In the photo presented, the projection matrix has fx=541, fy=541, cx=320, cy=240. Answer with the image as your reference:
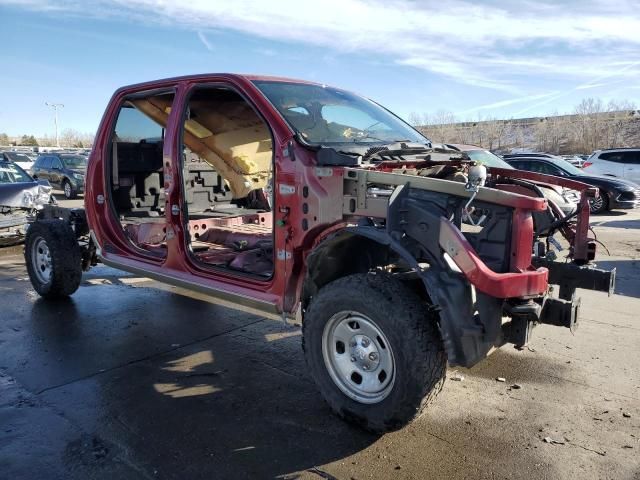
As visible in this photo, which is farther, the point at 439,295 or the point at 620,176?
the point at 620,176

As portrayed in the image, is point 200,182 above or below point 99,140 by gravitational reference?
below

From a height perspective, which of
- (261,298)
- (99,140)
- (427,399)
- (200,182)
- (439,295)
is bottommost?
(427,399)

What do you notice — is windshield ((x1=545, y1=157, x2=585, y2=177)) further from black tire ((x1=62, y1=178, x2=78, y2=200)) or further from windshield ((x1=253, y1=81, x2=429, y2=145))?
black tire ((x1=62, y1=178, x2=78, y2=200))

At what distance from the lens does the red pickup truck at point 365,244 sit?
2.87 m

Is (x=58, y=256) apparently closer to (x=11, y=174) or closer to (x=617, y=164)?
(x=11, y=174)

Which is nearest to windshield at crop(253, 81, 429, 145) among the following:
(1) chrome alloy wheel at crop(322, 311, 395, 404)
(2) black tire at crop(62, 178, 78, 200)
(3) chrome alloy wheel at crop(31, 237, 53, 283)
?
(1) chrome alloy wheel at crop(322, 311, 395, 404)

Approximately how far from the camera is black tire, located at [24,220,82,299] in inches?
224

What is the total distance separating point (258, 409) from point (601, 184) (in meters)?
14.3

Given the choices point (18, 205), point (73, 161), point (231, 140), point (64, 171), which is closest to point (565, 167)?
point (231, 140)

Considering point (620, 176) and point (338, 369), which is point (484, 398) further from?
point (620, 176)

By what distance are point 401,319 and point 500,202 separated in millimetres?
805

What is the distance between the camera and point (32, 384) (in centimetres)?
386

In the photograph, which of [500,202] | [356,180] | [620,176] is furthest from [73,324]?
[620,176]

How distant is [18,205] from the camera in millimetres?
9055
